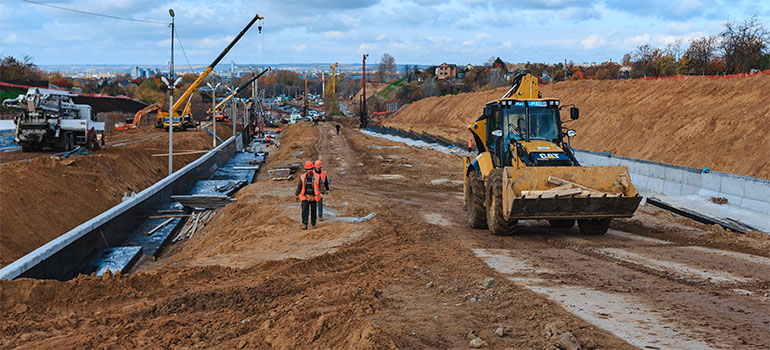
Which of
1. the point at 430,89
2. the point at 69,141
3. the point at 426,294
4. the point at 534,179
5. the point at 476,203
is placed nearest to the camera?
the point at 426,294

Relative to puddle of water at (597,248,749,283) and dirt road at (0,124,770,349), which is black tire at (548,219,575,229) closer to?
dirt road at (0,124,770,349)

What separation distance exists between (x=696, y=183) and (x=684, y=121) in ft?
33.2

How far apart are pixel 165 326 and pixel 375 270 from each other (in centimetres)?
333

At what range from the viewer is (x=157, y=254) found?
48.2ft

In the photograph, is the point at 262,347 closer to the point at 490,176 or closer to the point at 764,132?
the point at 490,176

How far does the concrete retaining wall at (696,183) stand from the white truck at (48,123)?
25.5 meters

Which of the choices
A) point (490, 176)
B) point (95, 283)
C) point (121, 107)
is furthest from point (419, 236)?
point (121, 107)

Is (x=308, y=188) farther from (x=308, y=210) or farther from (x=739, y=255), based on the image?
(x=739, y=255)

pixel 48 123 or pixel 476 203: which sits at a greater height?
pixel 48 123

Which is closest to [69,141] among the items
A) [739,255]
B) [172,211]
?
[172,211]

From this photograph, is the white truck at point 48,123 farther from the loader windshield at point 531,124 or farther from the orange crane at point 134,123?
the orange crane at point 134,123

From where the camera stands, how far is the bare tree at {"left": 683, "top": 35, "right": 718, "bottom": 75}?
136 feet

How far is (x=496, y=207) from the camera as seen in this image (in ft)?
36.9

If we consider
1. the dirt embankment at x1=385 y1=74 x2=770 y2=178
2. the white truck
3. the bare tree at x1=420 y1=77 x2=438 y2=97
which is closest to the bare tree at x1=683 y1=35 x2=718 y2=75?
the dirt embankment at x1=385 y1=74 x2=770 y2=178
